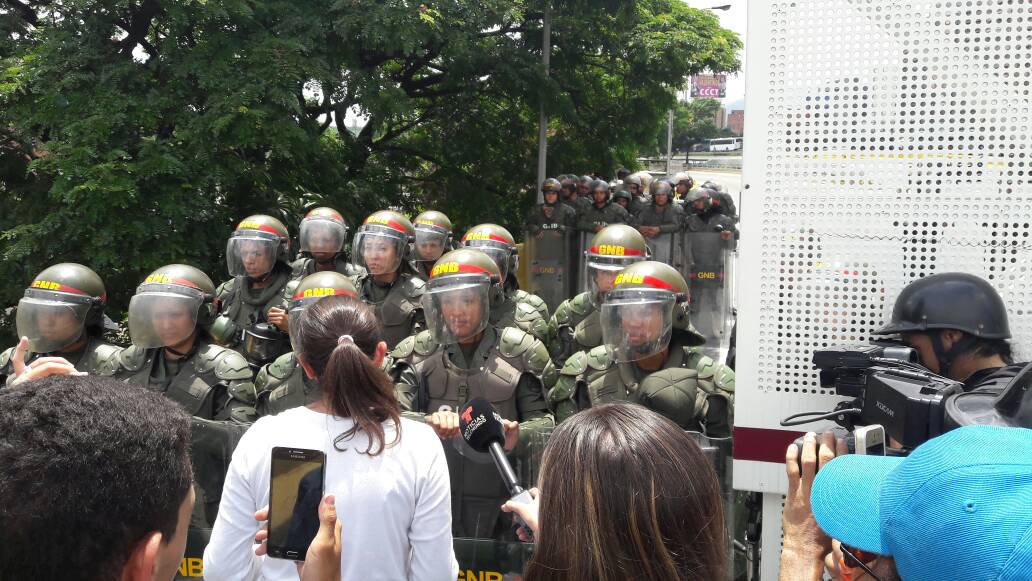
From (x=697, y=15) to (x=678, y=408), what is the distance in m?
12.4

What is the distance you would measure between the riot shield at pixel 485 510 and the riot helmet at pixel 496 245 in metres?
3.79

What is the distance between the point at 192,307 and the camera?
207 inches

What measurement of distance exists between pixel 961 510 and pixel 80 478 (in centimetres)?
145

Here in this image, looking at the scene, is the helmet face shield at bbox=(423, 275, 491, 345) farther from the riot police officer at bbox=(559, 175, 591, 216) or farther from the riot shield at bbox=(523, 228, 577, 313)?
the riot police officer at bbox=(559, 175, 591, 216)

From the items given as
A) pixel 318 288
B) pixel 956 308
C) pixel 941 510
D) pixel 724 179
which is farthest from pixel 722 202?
pixel 724 179

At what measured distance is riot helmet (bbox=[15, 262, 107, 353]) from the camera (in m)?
5.40

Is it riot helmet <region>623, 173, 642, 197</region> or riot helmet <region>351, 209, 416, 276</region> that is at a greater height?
riot helmet <region>623, 173, 642, 197</region>

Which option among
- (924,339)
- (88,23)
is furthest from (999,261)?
(88,23)

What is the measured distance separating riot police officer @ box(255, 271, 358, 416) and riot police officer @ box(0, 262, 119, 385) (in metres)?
1.04

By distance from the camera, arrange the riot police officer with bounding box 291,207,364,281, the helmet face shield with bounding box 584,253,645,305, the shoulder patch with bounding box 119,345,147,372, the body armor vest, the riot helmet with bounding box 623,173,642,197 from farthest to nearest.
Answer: the riot helmet with bounding box 623,173,642,197, the riot police officer with bounding box 291,207,364,281, the helmet face shield with bounding box 584,253,645,305, the shoulder patch with bounding box 119,345,147,372, the body armor vest

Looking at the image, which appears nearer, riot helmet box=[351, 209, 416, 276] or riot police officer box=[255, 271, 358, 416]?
riot police officer box=[255, 271, 358, 416]

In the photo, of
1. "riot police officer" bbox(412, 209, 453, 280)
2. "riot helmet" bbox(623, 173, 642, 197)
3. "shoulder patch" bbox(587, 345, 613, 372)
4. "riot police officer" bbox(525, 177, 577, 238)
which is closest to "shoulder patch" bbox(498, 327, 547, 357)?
"shoulder patch" bbox(587, 345, 613, 372)

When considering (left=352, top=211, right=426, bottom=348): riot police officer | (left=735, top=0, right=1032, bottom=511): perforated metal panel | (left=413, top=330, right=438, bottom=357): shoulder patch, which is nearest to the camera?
(left=735, top=0, right=1032, bottom=511): perforated metal panel

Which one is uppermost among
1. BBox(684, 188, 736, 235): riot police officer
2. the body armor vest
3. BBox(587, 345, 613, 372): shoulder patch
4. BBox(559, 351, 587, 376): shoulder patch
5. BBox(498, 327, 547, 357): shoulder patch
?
BBox(684, 188, 736, 235): riot police officer
